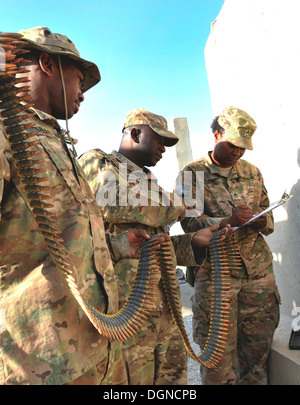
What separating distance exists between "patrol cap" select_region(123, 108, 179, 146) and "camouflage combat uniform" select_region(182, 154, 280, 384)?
0.90m

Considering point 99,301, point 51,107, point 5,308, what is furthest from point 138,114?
point 5,308

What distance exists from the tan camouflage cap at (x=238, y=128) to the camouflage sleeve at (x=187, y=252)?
3.55 feet

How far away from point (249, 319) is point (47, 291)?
254cm

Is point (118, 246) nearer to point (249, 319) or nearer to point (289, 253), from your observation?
point (249, 319)

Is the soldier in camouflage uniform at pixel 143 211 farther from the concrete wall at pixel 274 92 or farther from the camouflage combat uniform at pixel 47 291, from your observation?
the concrete wall at pixel 274 92

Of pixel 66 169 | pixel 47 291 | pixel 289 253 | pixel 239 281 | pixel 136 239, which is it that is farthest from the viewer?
pixel 289 253

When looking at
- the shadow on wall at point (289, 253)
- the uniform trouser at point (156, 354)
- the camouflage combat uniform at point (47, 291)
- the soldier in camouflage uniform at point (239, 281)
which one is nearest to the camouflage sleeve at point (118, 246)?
the camouflage combat uniform at point (47, 291)

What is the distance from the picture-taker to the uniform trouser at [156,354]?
2.29 meters

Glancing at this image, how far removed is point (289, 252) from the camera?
13.4 feet

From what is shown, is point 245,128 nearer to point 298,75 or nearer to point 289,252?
point 298,75

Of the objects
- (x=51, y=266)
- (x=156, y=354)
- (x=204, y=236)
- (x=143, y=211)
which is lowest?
(x=156, y=354)

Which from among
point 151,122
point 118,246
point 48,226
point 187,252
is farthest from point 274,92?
point 48,226

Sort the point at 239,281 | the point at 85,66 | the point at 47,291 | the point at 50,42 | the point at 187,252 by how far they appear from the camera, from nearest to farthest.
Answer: the point at 47,291 → the point at 50,42 → the point at 85,66 → the point at 187,252 → the point at 239,281

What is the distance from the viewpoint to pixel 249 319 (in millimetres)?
3330
